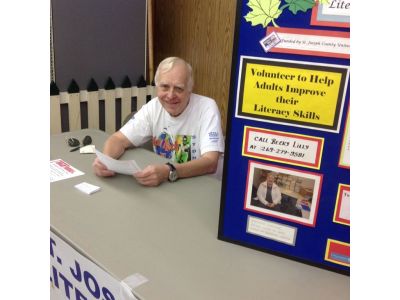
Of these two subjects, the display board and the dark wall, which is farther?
the dark wall

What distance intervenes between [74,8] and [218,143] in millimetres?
1549

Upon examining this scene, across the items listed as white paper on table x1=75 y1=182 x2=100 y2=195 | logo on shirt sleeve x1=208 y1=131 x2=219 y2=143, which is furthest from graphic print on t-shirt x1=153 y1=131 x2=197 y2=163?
white paper on table x1=75 y1=182 x2=100 y2=195

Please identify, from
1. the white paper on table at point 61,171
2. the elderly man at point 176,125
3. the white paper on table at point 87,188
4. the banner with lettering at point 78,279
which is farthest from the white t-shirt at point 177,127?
the banner with lettering at point 78,279

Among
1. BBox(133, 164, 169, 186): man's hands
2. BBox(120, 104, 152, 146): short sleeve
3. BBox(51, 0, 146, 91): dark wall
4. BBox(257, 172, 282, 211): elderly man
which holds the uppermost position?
BBox(51, 0, 146, 91): dark wall

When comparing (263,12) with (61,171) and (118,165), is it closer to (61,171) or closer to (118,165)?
(118,165)

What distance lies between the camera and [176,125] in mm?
1882

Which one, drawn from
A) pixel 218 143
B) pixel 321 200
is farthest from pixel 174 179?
pixel 321 200

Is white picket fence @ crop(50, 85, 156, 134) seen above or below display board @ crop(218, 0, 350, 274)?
below

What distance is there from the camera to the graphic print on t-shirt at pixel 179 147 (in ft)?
6.15

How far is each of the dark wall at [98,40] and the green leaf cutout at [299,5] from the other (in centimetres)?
208

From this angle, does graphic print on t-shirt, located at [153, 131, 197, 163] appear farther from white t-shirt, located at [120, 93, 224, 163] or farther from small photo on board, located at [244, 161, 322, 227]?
small photo on board, located at [244, 161, 322, 227]

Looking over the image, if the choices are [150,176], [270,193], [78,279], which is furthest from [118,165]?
[270,193]

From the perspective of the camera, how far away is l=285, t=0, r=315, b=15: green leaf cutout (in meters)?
0.76

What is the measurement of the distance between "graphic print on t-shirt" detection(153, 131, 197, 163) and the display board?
3.00 feet
